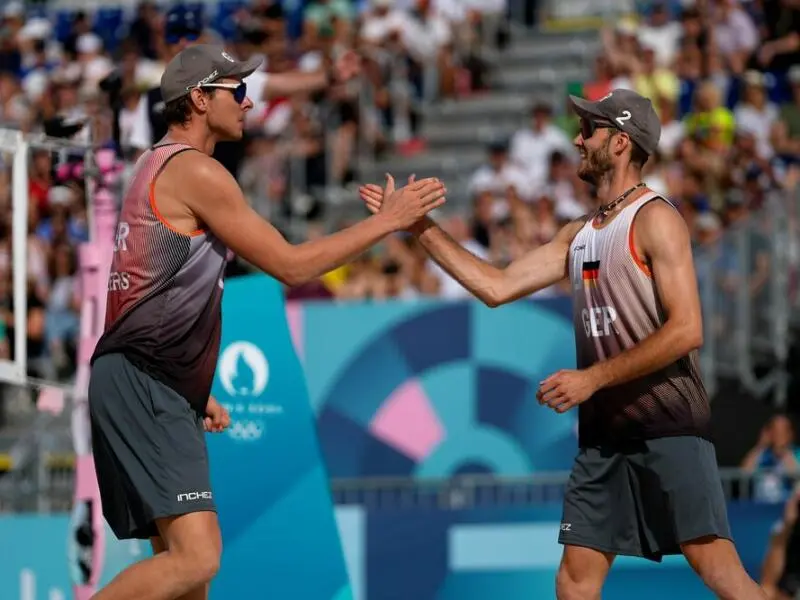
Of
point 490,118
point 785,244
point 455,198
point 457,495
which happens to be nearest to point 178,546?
point 457,495

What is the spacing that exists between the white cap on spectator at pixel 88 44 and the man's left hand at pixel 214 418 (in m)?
14.0

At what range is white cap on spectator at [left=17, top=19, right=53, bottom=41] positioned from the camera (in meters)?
21.0

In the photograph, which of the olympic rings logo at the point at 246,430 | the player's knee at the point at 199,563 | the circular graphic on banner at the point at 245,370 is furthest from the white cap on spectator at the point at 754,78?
the player's knee at the point at 199,563

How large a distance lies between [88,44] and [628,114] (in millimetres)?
14426

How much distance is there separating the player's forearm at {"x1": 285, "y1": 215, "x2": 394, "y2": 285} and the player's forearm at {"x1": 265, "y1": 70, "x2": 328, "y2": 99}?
6.68 feet

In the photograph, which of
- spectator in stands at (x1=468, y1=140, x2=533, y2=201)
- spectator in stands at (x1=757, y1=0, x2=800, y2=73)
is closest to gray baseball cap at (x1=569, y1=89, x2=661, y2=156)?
spectator in stands at (x1=468, y1=140, x2=533, y2=201)

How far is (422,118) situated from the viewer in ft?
58.0

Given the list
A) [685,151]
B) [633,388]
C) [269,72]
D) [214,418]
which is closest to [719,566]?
[633,388]

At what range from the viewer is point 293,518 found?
26.9 feet

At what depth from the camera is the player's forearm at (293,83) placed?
8328 mm

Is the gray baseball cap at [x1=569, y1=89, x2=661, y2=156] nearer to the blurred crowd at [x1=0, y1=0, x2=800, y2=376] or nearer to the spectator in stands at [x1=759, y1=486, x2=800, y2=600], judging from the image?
the blurred crowd at [x1=0, y1=0, x2=800, y2=376]

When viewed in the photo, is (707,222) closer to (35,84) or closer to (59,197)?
(59,197)

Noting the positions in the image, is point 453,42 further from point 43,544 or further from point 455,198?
point 43,544

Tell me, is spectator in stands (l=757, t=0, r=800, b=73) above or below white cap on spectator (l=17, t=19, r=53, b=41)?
below
